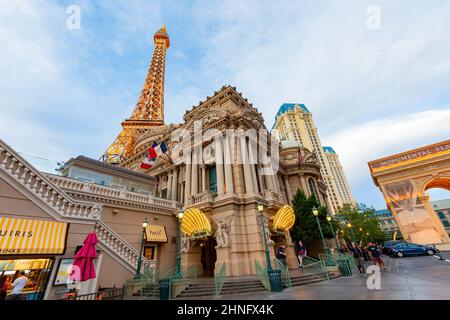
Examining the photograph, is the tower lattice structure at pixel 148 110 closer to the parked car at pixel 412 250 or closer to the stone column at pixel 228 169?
the stone column at pixel 228 169

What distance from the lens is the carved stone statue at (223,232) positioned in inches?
583

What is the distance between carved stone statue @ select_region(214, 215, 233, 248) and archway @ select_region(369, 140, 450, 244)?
40885 mm

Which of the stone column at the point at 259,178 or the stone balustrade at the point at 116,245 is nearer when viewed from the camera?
the stone balustrade at the point at 116,245

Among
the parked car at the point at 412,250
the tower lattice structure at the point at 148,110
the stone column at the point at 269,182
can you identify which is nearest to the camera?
the stone column at the point at 269,182

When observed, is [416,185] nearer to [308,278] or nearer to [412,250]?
[412,250]

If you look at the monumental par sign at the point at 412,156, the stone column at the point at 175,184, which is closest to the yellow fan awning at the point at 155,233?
the stone column at the point at 175,184

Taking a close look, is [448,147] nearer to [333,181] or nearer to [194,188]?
[194,188]

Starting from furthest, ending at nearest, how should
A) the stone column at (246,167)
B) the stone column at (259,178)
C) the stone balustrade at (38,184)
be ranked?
the stone column at (259,178)
the stone column at (246,167)
the stone balustrade at (38,184)

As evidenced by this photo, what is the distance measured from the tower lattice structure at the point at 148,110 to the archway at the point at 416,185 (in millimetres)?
55706

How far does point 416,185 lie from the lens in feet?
129

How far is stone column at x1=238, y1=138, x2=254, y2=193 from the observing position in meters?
17.2

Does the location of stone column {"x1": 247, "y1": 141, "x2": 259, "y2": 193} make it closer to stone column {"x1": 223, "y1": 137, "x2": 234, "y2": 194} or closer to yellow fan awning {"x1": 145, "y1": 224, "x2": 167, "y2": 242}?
stone column {"x1": 223, "y1": 137, "x2": 234, "y2": 194}

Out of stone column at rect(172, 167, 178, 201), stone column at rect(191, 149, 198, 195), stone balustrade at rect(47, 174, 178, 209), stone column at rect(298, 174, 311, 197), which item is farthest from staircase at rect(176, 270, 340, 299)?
stone column at rect(298, 174, 311, 197)
